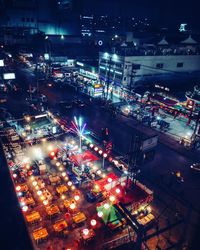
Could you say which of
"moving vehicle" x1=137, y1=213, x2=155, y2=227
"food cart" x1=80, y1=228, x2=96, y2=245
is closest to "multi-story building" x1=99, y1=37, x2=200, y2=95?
"moving vehicle" x1=137, y1=213, x2=155, y2=227

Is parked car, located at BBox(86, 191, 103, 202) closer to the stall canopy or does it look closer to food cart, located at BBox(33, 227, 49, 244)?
the stall canopy

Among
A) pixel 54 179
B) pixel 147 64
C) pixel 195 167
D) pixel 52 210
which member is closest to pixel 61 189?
pixel 54 179

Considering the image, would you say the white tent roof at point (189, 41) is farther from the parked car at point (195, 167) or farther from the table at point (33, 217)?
the table at point (33, 217)

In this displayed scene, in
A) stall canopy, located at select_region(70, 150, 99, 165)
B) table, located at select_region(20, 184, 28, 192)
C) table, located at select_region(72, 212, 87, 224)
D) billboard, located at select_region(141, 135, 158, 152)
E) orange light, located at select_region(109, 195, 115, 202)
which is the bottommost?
table, located at select_region(72, 212, 87, 224)

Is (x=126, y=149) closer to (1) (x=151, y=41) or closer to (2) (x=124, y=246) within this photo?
(2) (x=124, y=246)

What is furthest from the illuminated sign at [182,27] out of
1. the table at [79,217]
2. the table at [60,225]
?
the table at [60,225]
